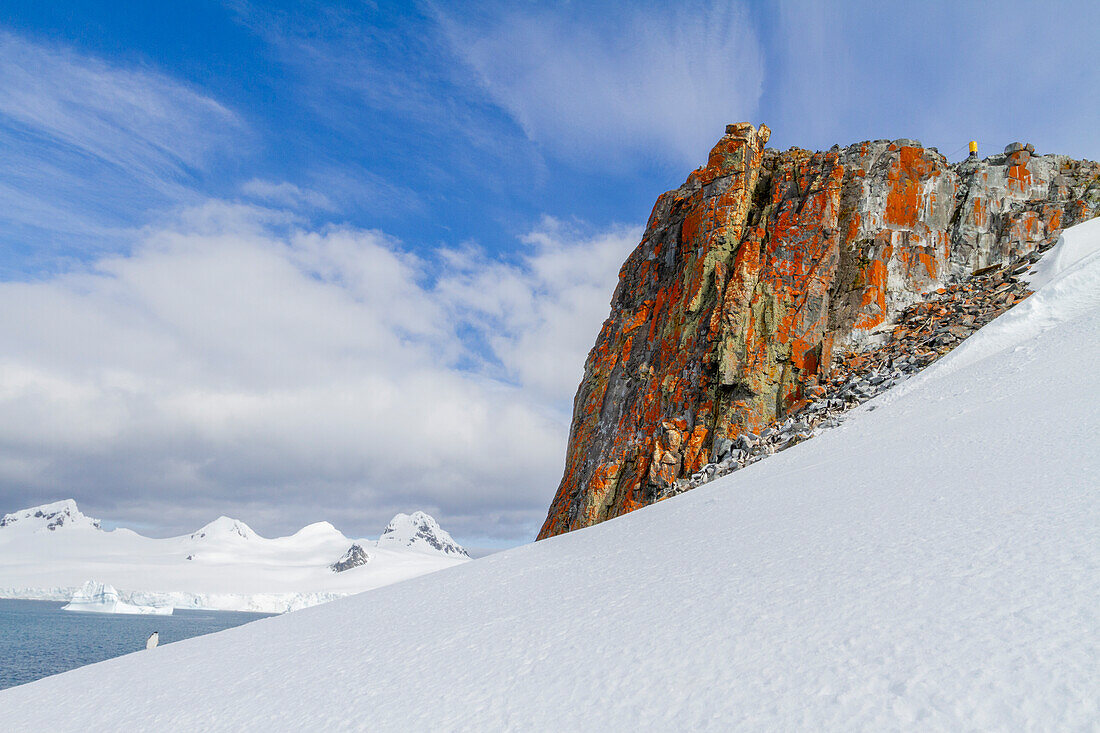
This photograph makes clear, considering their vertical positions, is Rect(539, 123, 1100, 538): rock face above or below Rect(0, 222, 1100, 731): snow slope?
above

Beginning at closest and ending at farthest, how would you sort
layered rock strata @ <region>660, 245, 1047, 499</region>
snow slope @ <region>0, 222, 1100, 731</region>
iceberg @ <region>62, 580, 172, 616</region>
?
snow slope @ <region>0, 222, 1100, 731</region> → layered rock strata @ <region>660, 245, 1047, 499</region> → iceberg @ <region>62, 580, 172, 616</region>

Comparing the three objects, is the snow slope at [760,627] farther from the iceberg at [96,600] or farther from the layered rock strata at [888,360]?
the iceberg at [96,600]

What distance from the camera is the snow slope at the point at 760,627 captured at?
348 centimetres

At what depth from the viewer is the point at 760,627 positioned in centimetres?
461

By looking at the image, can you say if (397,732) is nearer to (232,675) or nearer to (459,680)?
(459,680)

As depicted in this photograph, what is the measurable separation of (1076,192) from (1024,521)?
91.6 ft

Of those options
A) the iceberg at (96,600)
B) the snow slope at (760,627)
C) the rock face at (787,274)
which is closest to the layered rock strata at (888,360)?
the rock face at (787,274)

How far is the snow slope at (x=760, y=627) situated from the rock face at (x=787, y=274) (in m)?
12.1

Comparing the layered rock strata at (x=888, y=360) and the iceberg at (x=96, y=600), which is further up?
the layered rock strata at (x=888, y=360)

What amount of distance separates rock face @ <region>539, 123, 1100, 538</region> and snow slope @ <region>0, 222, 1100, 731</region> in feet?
39.7

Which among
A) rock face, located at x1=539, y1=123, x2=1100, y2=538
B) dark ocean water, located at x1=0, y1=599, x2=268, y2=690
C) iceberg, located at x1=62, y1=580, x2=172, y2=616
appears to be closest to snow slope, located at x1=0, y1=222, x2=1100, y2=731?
rock face, located at x1=539, y1=123, x2=1100, y2=538

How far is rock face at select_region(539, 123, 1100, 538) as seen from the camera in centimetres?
2308

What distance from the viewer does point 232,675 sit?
23.0 feet

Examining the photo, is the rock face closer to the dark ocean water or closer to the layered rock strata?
the layered rock strata
